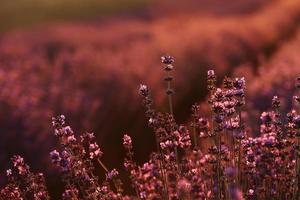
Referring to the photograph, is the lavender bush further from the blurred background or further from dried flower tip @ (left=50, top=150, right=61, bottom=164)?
the blurred background

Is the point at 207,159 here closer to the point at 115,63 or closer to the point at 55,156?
the point at 55,156

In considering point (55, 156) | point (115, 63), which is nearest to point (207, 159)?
point (55, 156)

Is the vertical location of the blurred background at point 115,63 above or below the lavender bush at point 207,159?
above

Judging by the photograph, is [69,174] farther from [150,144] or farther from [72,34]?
[72,34]

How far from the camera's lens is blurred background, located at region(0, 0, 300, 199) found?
8742mm

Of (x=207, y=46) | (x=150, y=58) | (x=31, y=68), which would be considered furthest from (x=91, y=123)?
(x=207, y=46)

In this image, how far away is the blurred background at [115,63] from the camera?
28.7 feet

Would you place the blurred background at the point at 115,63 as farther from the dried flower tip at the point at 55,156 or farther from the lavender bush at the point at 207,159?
the dried flower tip at the point at 55,156

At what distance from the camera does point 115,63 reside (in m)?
10.7

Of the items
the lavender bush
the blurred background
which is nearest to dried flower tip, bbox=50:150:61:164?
the lavender bush

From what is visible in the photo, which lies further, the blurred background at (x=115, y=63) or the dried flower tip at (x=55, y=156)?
the blurred background at (x=115, y=63)

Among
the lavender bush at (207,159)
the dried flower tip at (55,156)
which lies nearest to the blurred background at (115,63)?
the lavender bush at (207,159)

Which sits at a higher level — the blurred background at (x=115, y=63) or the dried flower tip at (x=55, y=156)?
the blurred background at (x=115, y=63)

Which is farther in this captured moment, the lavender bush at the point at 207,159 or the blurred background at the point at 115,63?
the blurred background at the point at 115,63
